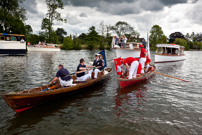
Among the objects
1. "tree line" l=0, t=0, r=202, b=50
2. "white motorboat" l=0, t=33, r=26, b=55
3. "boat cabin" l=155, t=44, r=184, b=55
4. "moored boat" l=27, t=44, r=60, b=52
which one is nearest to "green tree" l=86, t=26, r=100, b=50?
"tree line" l=0, t=0, r=202, b=50

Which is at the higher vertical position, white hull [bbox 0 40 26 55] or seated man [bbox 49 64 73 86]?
white hull [bbox 0 40 26 55]

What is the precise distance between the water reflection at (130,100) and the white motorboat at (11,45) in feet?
103

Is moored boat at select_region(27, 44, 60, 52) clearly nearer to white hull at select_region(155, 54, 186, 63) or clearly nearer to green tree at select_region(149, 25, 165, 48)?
white hull at select_region(155, 54, 186, 63)

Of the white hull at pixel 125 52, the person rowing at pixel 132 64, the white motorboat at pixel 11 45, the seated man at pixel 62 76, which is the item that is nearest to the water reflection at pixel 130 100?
the person rowing at pixel 132 64

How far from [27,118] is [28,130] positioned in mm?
927

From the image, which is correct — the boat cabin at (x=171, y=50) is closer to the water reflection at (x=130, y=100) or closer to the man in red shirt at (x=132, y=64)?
the man in red shirt at (x=132, y=64)

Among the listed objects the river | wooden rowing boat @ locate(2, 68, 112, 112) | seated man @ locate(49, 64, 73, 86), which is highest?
seated man @ locate(49, 64, 73, 86)

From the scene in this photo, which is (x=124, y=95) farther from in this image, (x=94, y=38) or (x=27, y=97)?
(x=94, y=38)

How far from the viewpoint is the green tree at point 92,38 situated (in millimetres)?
77113

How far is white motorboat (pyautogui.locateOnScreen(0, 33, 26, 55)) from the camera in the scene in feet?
104

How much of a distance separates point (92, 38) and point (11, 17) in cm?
4690

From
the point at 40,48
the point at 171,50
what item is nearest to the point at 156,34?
the point at 171,50

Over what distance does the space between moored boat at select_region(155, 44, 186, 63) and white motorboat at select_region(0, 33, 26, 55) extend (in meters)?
29.8

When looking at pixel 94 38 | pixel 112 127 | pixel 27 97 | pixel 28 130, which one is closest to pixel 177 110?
pixel 112 127
